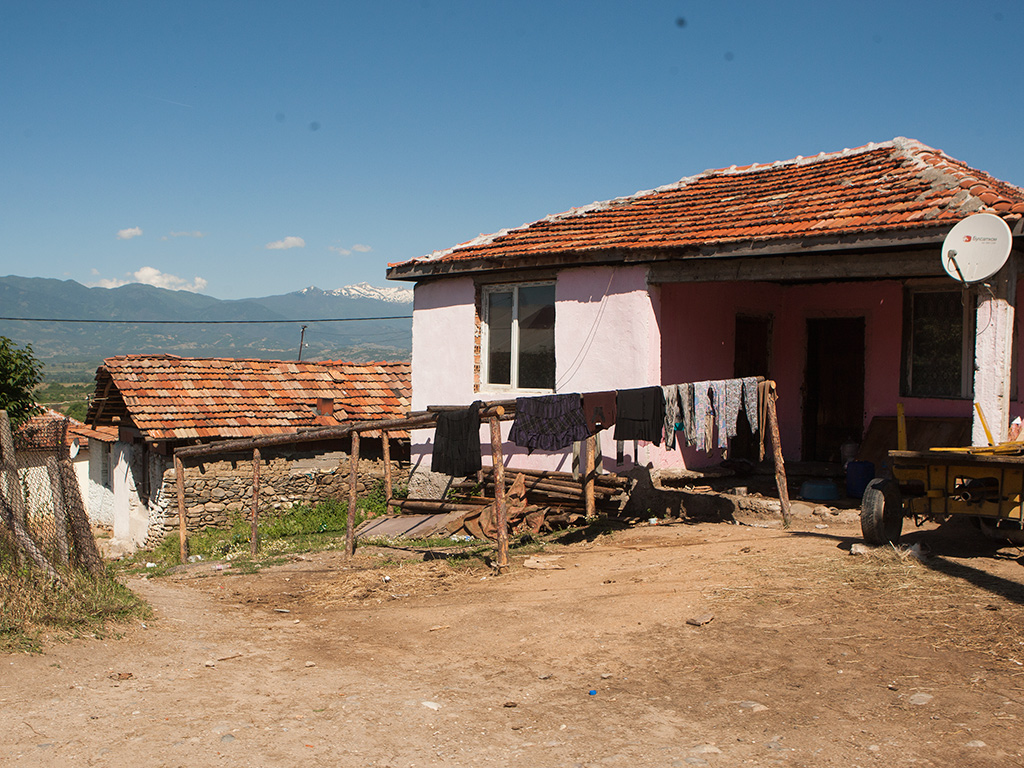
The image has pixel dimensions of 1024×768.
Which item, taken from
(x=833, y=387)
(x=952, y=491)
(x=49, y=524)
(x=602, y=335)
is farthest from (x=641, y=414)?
(x=49, y=524)

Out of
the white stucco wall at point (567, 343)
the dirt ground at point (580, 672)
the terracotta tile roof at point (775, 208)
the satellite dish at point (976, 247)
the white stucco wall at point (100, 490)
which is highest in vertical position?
the terracotta tile roof at point (775, 208)

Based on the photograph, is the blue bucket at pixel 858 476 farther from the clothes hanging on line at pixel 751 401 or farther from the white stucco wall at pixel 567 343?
the white stucco wall at pixel 567 343

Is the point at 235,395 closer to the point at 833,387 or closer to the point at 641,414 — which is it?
the point at 641,414

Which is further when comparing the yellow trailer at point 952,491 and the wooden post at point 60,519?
the yellow trailer at point 952,491

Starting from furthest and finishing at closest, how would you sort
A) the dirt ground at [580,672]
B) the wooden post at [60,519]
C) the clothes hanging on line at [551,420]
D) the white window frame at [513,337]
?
the white window frame at [513,337] < the clothes hanging on line at [551,420] < the wooden post at [60,519] < the dirt ground at [580,672]

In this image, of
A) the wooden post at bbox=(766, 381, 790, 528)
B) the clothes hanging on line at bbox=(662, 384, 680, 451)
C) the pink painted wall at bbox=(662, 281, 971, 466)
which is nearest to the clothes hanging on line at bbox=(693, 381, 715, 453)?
the clothes hanging on line at bbox=(662, 384, 680, 451)

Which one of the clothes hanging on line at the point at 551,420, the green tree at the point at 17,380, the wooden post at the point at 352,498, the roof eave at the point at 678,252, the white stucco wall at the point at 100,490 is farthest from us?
the green tree at the point at 17,380

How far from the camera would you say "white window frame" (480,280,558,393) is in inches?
533

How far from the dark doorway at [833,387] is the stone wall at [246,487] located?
8.09 m

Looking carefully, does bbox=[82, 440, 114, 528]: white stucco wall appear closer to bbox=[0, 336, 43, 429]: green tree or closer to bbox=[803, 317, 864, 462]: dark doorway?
bbox=[0, 336, 43, 429]: green tree

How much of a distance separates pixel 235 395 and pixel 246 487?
8.12ft

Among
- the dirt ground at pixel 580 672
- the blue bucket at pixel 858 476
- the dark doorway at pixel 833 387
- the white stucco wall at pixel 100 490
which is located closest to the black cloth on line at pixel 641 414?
the dirt ground at pixel 580 672

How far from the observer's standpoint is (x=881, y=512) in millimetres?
8078

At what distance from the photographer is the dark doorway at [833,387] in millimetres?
13094
